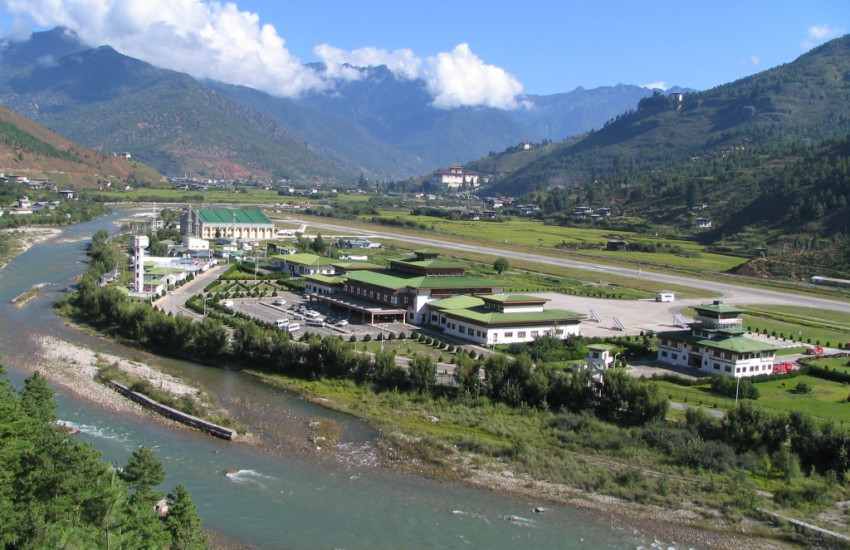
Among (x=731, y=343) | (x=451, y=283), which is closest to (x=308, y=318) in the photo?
(x=451, y=283)

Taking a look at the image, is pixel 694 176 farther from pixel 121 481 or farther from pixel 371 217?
pixel 121 481

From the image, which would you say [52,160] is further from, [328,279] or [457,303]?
[457,303]

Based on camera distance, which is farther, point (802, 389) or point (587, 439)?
point (802, 389)

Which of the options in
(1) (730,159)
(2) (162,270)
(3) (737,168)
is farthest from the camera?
(1) (730,159)

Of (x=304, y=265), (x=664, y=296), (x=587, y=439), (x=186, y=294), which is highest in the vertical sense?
(x=304, y=265)

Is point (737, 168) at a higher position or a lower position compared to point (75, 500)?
higher

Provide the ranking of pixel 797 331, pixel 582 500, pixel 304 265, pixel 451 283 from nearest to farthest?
pixel 582 500
pixel 797 331
pixel 451 283
pixel 304 265

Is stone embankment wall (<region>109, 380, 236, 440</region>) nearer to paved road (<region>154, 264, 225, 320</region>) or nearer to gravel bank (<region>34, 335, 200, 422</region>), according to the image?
gravel bank (<region>34, 335, 200, 422</region>)

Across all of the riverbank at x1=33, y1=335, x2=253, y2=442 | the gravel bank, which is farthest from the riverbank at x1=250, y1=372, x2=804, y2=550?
the gravel bank
